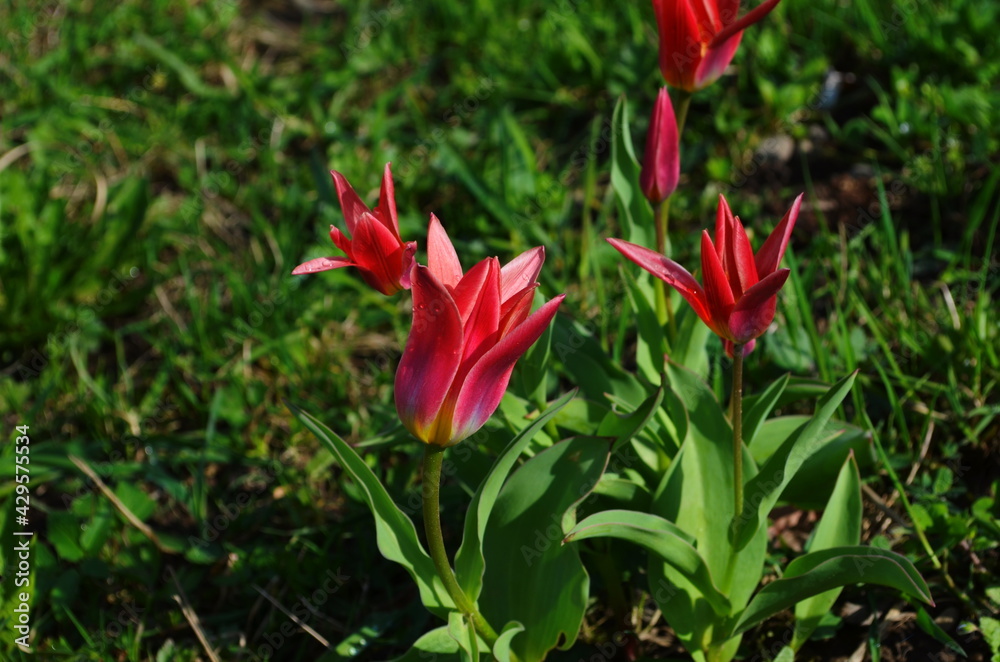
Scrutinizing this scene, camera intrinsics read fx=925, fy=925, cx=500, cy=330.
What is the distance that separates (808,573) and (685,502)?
0.27 m

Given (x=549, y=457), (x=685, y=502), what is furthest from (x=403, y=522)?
(x=685, y=502)

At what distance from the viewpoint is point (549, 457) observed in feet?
5.49

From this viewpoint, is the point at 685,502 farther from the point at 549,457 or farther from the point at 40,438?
the point at 40,438

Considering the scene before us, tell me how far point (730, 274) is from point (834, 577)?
57 centimetres

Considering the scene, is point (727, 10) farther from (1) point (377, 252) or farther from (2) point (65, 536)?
A: (2) point (65, 536)

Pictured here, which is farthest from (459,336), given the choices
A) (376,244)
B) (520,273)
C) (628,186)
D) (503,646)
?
(628,186)

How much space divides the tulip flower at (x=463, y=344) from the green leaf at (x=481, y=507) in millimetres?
127

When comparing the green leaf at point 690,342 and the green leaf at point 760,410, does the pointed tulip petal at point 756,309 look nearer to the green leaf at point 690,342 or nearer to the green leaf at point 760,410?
the green leaf at point 760,410

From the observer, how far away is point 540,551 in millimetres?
1735

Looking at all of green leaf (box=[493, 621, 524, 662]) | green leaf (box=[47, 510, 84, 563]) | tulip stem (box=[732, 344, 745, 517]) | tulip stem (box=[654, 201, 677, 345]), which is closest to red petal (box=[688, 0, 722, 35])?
tulip stem (box=[654, 201, 677, 345])

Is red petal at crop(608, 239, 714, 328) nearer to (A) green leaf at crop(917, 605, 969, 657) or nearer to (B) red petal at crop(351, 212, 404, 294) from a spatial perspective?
(B) red petal at crop(351, 212, 404, 294)

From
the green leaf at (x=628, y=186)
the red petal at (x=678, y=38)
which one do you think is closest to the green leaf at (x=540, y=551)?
the green leaf at (x=628, y=186)

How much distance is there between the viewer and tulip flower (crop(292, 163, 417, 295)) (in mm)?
1423

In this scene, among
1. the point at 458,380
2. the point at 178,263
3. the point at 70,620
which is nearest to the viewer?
the point at 458,380
